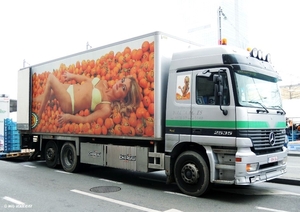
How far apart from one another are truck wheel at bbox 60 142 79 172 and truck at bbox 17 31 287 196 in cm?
9

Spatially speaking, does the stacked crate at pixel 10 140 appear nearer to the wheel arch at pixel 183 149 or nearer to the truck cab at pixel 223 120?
the wheel arch at pixel 183 149

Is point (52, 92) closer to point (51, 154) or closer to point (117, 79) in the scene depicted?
point (51, 154)

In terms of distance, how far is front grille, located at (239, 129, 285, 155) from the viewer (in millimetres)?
6492

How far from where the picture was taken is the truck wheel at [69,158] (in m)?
10.5

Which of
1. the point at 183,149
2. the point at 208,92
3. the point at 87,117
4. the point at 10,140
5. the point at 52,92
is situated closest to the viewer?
the point at 208,92

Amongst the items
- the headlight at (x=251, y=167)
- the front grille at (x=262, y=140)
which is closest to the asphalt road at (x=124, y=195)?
the headlight at (x=251, y=167)

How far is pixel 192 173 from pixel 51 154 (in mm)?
6558

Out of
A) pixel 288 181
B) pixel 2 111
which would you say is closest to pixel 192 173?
pixel 288 181

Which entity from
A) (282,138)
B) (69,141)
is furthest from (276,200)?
(69,141)

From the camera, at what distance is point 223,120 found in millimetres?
6672

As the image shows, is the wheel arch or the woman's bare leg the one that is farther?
the woman's bare leg

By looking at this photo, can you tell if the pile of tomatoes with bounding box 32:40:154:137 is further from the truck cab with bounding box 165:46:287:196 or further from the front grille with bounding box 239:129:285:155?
the front grille with bounding box 239:129:285:155

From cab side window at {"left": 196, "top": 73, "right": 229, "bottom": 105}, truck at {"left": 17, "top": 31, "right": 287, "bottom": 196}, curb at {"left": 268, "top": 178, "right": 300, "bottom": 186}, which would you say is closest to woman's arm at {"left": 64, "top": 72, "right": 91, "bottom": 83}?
truck at {"left": 17, "top": 31, "right": 287, "bottom": 196}

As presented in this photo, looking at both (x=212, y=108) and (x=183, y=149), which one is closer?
(x=212, y=108)
